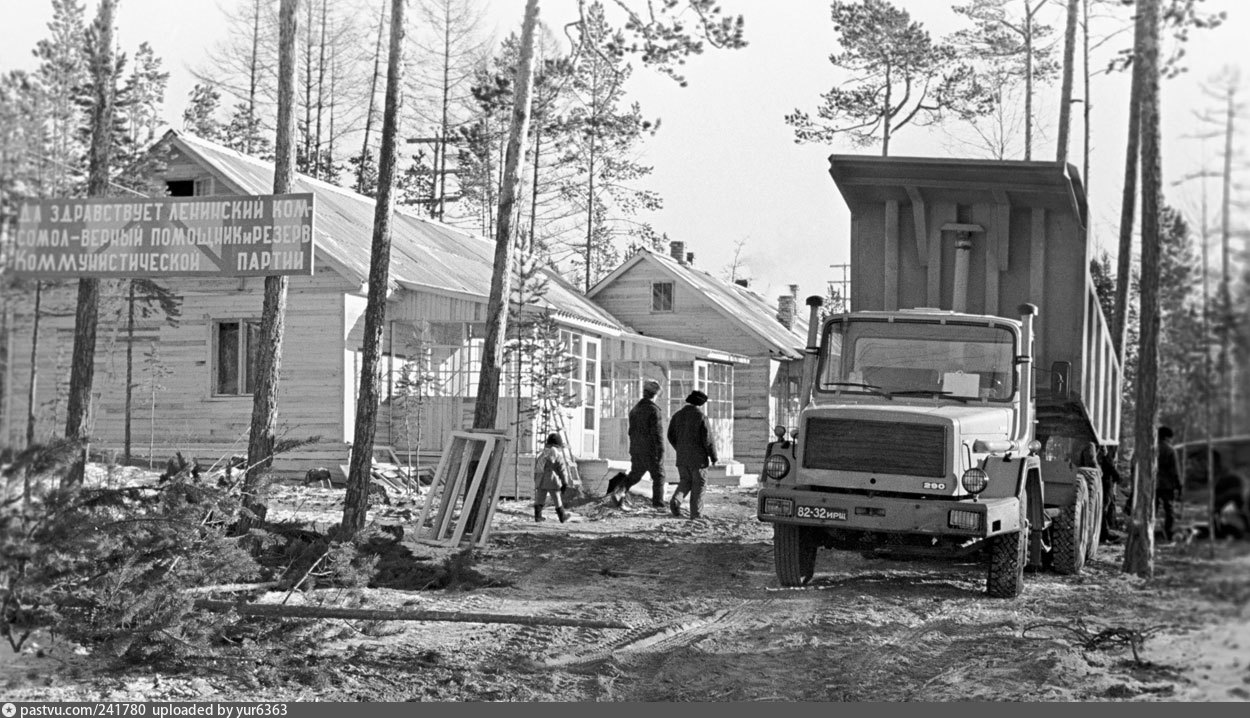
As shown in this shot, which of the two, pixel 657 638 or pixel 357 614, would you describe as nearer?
pixel 357 614

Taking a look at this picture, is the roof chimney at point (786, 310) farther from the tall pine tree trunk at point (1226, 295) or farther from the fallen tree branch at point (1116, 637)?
the tall pine tree trunk at point (1226, 295)

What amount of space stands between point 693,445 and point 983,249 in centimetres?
621

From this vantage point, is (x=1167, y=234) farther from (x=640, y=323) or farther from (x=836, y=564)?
(x=640, y=323)

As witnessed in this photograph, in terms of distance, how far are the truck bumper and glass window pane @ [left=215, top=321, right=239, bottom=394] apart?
15.0 metres

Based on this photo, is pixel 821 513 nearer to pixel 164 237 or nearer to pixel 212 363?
pixel 164 237

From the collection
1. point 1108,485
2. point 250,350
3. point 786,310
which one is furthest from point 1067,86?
point 786,310

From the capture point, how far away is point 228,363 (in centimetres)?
2372

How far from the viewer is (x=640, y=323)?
4047 centimetres

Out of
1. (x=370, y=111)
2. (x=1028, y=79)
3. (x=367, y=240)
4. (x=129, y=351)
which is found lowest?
(x=129, y=351)

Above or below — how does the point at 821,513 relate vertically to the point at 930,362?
below

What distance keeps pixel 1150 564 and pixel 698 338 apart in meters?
35.4

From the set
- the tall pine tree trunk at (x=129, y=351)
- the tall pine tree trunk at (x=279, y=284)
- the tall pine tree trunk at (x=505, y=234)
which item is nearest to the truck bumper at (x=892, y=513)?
the tall pine tree trunk at (x=129, y=351)

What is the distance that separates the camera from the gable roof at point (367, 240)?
2233 cm

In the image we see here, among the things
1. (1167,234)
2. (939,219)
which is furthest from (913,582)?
(1167,234)
